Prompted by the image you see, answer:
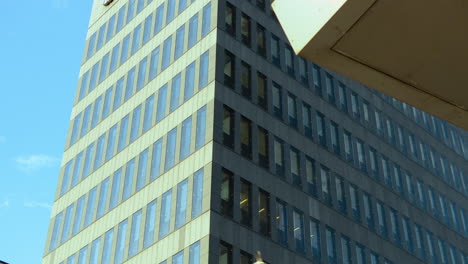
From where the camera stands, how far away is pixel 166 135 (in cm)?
4066

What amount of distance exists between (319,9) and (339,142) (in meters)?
43.3

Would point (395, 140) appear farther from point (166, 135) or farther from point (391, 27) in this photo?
point (391, 27)

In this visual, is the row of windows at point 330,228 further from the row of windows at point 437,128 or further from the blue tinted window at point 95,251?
the row of windows at point 437,128

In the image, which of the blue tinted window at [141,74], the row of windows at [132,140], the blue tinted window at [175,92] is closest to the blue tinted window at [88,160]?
the row of windows at [132,140]

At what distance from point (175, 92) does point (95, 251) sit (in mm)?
10470

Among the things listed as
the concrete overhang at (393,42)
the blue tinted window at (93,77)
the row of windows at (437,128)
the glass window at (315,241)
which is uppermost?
the row of windows at (437,128)

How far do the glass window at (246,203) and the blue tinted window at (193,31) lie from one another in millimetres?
10687

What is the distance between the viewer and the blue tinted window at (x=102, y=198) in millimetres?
42812

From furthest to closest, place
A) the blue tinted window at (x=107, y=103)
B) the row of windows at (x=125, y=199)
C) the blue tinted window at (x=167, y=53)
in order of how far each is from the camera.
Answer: the blue tinted window at (x=107, y=103)
the blue tinted window at (x=167, y=53)
the row of windows at (x=125, y=199)

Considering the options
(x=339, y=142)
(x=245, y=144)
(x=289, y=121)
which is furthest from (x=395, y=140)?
(x=245, y=144)

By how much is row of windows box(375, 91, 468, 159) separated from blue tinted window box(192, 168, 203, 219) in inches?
978

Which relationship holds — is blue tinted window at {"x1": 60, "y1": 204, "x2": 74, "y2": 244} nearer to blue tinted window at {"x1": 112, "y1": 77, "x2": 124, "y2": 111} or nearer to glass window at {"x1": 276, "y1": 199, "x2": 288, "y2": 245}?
blue tinted window at {"x1": 112, "y1": 77, "x2": 124, "y2": 111}

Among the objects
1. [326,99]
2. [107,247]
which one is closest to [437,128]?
[326,99]

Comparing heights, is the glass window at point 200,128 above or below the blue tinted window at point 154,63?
below
